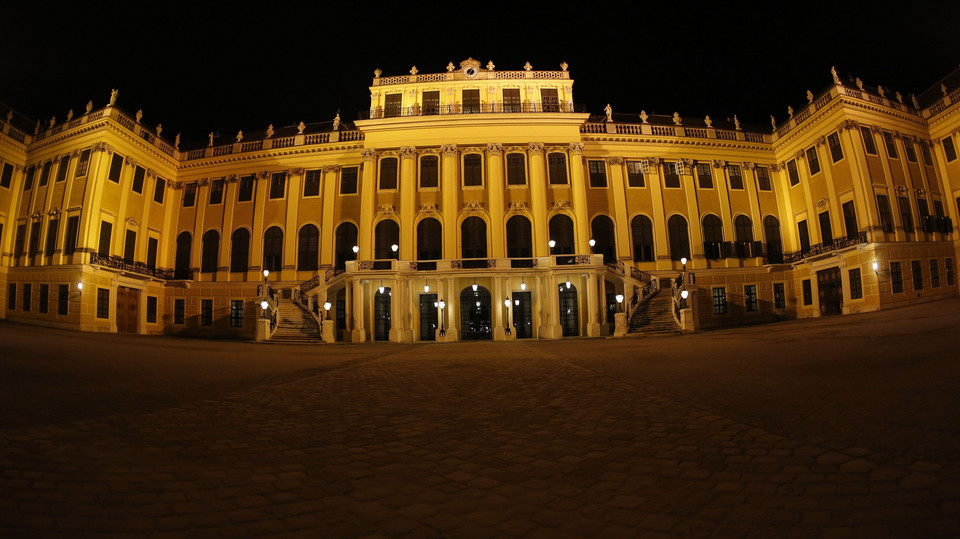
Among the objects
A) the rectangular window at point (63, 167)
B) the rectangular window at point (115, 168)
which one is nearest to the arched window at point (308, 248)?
the rectangular window at point (115, 168)

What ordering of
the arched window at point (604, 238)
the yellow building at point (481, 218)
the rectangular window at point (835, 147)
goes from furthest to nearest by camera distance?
the arched window at point (604, 238)
the rectangular window at point (835, 147)
the yellow building at point (481, 218)

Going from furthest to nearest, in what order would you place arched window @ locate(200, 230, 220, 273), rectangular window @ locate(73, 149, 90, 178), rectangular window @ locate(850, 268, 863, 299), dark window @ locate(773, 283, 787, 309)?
1. arched window @ locate(200, 230, 220, 273)
2. dark window @ locate(773, 283, 787, 309)
3. rectangular window @ locate(73, 149, 90, 178)
4. rectangular window @ locate(850, 268, 863, 299)

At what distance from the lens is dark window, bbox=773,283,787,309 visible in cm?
3378

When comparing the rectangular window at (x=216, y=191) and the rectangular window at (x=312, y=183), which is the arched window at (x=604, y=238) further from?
the rectangular window at (x=216, y=191)

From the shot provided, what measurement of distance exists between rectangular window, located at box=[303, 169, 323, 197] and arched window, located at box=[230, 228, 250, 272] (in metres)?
5.31

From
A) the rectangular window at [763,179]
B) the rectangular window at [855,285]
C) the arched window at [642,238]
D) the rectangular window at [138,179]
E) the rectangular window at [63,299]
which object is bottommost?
the rectangular window at [855,285]

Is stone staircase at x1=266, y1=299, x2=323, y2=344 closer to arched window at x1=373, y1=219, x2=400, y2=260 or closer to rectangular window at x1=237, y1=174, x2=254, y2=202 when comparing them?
arched window at x1=373, y1=219, x2=400, y2=260

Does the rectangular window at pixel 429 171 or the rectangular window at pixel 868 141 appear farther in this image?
the rectangular window at pixel 429 171

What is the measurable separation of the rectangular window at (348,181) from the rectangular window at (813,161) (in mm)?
31871

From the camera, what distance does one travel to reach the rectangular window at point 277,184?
35.2 m

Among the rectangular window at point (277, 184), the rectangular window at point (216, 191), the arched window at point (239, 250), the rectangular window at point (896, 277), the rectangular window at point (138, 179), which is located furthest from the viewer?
the rectangular window at point (216, 191)

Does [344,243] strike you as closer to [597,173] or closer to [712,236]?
[597,173]

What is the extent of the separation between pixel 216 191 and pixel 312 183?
7.65m

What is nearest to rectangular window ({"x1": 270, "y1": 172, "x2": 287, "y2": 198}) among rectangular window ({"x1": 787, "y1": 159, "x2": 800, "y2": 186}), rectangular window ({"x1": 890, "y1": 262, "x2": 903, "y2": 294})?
rectangular window ({"x1": 787, "y1": 159, "x2": 800, "y2": 186})
